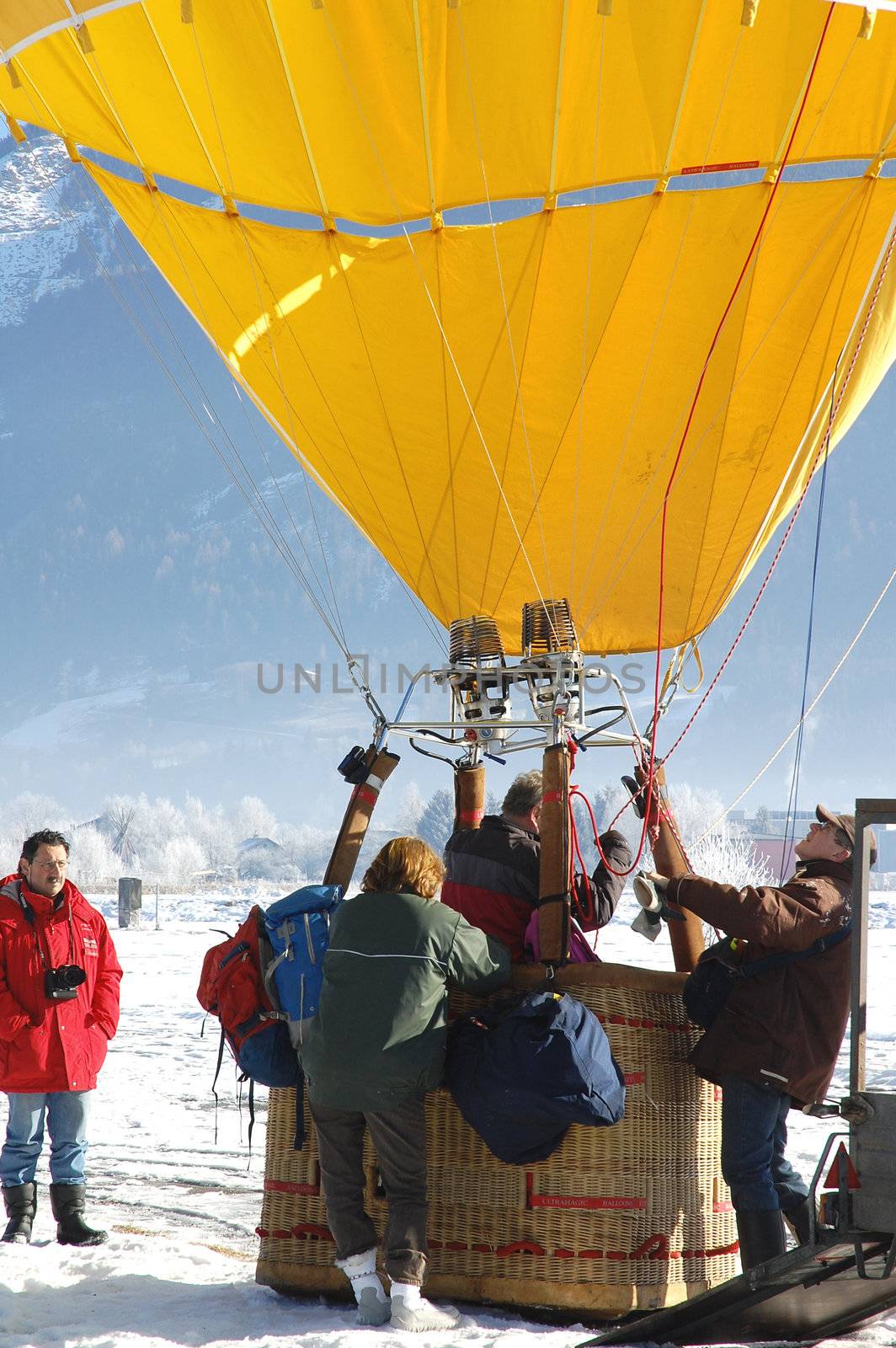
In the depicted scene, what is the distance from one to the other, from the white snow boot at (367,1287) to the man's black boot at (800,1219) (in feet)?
4.10

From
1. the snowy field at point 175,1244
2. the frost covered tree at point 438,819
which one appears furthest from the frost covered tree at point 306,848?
the snowy field at point 175,1244

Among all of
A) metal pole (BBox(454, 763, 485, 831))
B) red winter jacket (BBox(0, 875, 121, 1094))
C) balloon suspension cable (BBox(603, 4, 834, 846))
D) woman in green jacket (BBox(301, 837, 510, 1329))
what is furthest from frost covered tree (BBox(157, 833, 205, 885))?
woman in green jacket (BBox(301, 837, 510, 1329))

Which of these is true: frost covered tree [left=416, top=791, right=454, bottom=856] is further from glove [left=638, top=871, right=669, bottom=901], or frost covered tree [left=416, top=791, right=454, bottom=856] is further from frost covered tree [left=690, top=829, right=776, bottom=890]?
glove [left=638, top=871, right=669, bottom=901]

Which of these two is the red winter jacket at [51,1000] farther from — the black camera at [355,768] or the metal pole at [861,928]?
the metal pole at [861,928]

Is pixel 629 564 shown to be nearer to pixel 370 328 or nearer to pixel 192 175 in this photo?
pixel 370 328

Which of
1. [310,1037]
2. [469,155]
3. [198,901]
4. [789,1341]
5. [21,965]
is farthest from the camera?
[198,901]

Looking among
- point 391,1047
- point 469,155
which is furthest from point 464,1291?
point 469,155

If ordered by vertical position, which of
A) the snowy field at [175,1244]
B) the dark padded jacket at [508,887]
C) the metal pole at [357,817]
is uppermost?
the metal pole at [357,817]

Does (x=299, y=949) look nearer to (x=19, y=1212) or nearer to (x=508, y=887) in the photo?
(x=508, y=887)

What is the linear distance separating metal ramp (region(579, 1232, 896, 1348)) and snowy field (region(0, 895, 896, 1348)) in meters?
0.14

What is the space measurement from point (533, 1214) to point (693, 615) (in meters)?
4.11

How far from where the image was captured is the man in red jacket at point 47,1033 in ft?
14.3

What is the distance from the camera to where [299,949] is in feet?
12.6

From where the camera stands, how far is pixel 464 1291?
3.68m
